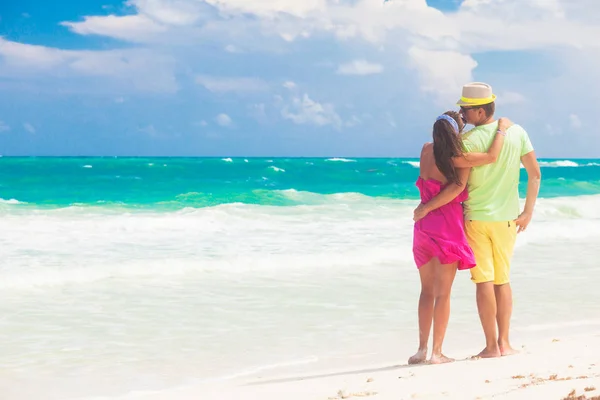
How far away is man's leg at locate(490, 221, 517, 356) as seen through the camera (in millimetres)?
4277

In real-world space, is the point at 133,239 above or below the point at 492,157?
below

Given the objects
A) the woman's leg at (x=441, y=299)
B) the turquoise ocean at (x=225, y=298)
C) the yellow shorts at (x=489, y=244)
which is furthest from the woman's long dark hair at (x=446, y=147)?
the turquoise ocean at (x=225, y=298)

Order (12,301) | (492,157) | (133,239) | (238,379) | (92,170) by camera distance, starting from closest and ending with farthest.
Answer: (492,157) → (238,379) → (12,301) → (133,239) → (92,170)

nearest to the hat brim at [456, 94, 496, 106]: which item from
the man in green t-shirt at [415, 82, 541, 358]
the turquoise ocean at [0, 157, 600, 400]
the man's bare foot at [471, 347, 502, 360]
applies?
the man in green t-shirt at [415, 82, 541, 358]

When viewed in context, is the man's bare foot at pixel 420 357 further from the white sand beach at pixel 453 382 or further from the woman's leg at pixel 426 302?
the white sand beach at pixel 453 382

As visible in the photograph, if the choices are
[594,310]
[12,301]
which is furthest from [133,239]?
[594,310]

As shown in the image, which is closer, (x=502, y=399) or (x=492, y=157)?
(x=502, y=399)

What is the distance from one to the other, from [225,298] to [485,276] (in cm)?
313

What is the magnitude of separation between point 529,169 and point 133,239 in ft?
27.2

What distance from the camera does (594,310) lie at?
254 inches

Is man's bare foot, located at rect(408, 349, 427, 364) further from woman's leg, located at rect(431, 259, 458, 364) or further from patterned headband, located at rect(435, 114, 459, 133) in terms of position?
patterned headband, located at rect(435, 114, 459, 133)

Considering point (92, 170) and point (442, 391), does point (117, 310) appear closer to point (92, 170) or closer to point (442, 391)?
point (442, 391)

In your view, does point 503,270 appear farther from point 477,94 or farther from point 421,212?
point 477,94

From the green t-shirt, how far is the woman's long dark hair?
11cm
